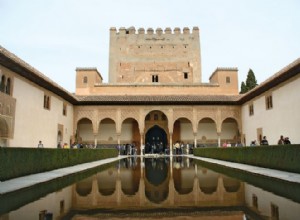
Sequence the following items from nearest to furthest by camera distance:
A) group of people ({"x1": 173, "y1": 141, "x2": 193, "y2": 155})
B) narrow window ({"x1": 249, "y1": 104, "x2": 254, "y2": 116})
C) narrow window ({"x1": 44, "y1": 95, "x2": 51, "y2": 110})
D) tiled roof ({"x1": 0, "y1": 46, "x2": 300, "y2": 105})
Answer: tiled roof ({"x1": 0, "y1": 46, "x2": 300, "y2": 105}), narrow window ({"x1": 44, "y1": 95, "x2": 51, "y2": 110}), narrow window ({"x1": 249, "y1": 104, "x2": 254, "y2": 116}), group of people ({"x1": 173, "y1": 141, "x2": 193, "y2": 155})

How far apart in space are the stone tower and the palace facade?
12cm

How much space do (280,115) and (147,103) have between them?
1136 cm

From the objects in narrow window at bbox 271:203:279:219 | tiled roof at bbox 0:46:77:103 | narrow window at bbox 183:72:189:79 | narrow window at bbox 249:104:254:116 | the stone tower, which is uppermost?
the stone tower

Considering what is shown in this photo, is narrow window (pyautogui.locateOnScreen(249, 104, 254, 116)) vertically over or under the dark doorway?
over

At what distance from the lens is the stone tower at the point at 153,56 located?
35000 millimetres

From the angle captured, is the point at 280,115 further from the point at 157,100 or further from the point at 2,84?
the point at 2,84

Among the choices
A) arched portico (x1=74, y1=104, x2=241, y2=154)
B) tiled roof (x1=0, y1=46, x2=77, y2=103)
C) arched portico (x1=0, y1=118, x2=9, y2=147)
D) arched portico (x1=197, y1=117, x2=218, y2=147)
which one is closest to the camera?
Result: tiled roof (x1=0, y1=46, x2=77, y2=103)

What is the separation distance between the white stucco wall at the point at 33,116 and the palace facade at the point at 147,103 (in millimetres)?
50

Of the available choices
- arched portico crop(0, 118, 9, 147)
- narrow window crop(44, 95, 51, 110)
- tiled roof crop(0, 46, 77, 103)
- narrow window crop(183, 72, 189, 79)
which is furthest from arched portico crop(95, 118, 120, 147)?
arched portico crop(0, 118, 9, 147)

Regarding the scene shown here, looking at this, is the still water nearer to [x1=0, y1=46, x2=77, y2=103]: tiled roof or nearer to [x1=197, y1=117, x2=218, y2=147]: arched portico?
[x1=0, y1=46, x2=77, y2=103]: tiled roof

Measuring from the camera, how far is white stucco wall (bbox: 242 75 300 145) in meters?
15.7

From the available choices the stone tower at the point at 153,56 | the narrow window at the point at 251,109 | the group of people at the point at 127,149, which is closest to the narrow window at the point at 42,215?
the narrow window at the point at 251,109

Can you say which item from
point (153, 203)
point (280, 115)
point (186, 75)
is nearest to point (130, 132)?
point (186, 75)

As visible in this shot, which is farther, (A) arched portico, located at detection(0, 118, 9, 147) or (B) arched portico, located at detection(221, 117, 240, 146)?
(B) arched portico, located at detection(221, 117, 240, 146)
